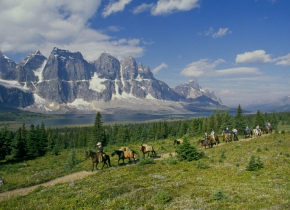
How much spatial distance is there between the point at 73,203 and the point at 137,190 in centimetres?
419

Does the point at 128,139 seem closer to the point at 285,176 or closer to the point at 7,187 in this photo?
the point at 7,187

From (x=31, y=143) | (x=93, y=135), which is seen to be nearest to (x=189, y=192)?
(x=31, y=143)

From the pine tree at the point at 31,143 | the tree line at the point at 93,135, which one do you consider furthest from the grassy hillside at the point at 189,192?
the pine tree at the point at 31,143

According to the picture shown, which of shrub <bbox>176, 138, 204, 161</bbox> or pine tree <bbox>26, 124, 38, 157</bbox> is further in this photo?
pine tree <bbox>26, 124, 38, 157</bbox>

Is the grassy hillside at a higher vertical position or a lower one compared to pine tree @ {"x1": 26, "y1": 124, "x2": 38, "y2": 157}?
higher

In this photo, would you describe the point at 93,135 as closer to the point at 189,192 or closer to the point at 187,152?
the point at 187,152

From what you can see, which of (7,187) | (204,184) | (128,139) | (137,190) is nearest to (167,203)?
(137,190)

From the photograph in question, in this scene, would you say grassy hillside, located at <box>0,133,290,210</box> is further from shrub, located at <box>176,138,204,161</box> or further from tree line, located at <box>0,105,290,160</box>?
tree line, located at <box>0,105,290,160</box>

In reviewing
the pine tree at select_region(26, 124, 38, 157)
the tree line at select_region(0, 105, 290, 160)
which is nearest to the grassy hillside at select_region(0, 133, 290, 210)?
the tree line at select_region(0, 105, 290, 160)

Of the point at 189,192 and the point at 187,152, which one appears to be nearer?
the point at 189,192

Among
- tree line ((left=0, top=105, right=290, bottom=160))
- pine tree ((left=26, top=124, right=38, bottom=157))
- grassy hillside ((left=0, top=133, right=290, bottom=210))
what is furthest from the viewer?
pine tree ((left=26, top=124, right=38, bottom=157))

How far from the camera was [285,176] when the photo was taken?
1614 cm

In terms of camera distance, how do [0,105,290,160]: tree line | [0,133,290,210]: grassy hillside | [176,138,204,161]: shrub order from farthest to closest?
[0,105,290,160]: tree line → [176,138,204,161]: shrub → [0,133,290,210]: grassy hillside

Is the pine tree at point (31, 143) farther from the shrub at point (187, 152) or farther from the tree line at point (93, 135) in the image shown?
the shrub at point (187, 152)
